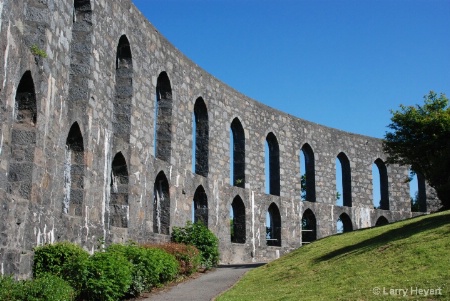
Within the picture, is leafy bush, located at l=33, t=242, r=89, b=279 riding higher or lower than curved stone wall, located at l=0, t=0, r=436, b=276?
lower

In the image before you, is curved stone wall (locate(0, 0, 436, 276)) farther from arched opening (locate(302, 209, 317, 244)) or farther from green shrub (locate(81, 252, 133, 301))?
green shrub (locate(81, 252, 133, 301))

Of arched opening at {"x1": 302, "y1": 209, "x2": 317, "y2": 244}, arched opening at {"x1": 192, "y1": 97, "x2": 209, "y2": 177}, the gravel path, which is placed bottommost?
the gravel path

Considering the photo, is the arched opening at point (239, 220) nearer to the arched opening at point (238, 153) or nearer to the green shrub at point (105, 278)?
the arched opening at point (238, 153)

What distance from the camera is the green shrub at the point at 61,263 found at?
1000 centimetres

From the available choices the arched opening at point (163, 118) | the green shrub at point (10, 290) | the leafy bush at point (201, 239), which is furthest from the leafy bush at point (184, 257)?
the green shrub at point (10, 290)

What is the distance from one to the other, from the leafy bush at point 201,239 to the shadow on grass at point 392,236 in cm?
463

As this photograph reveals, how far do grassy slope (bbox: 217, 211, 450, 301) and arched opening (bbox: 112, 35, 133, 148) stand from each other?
482cm

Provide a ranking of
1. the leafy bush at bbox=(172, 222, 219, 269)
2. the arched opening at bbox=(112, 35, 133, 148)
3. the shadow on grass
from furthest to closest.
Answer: the leafy bush at bbox=(172, 222, 219, 269) < the arched opening at bbox=(112, 35, 133, 148) < the shadow on grass

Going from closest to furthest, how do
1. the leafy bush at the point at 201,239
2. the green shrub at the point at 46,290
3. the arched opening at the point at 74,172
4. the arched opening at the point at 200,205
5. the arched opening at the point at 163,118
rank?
1. the green shrub at the point at 46,290
2. the arched opening at the point at 74,172
3. the leafy bush at the point at 201,239
4. the arched opening at the point at 163,118
5. the arched opening at the point at 200,205

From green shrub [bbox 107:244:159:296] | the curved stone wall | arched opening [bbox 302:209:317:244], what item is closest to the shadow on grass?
green shrub [bbox 107:244:159:296]

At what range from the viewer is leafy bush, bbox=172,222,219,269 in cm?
1775

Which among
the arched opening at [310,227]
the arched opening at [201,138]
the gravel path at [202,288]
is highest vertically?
the arched opening at [201,138]

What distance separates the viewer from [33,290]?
8.06 m

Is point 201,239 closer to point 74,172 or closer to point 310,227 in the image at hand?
point 74,172
